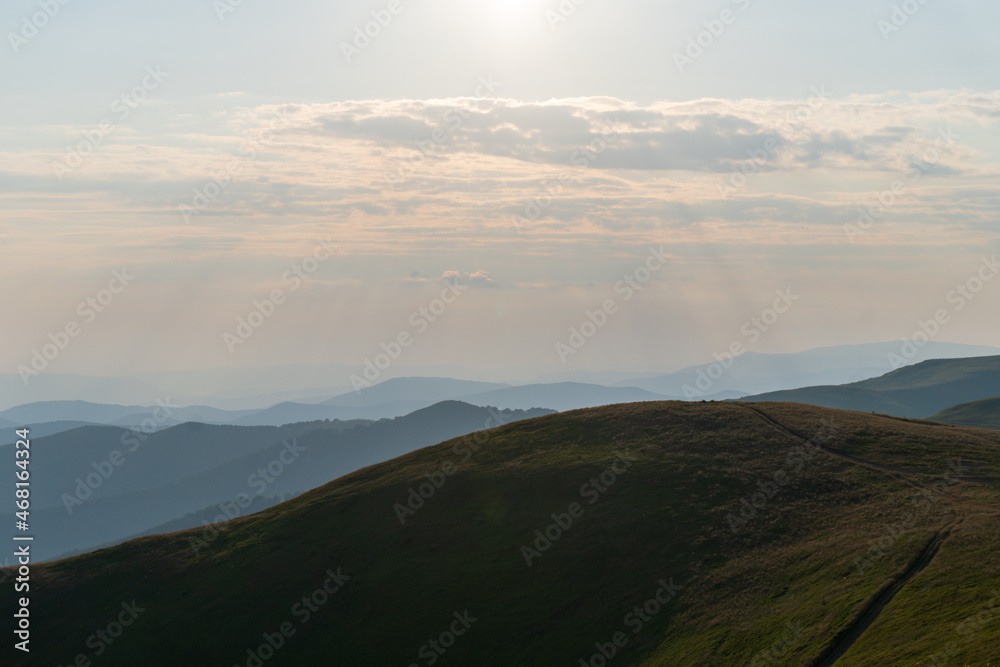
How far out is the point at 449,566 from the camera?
67.4m

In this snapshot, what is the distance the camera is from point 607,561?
62031 mm

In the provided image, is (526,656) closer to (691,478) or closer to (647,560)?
(647,560)

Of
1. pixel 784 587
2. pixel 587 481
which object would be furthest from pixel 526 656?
pixel 587 481

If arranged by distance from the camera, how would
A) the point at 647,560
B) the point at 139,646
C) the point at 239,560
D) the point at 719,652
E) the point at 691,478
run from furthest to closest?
the point at 239,560
the point at 691,478
the point at 139,646
the point at 647,560
the point at 719,652

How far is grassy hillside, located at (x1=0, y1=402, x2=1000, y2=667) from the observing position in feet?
148

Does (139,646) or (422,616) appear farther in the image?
(139,646)

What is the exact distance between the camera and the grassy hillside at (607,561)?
148 ft

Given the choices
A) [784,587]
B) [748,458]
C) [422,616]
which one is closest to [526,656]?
[422,616]

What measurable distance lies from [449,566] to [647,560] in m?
20.4

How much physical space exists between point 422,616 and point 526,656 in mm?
12574

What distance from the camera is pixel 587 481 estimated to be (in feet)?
251

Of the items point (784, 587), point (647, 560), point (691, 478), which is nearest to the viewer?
point (784, 587)

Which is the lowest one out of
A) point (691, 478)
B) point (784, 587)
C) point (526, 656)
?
point (526, 656)

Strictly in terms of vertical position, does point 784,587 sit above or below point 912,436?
below
